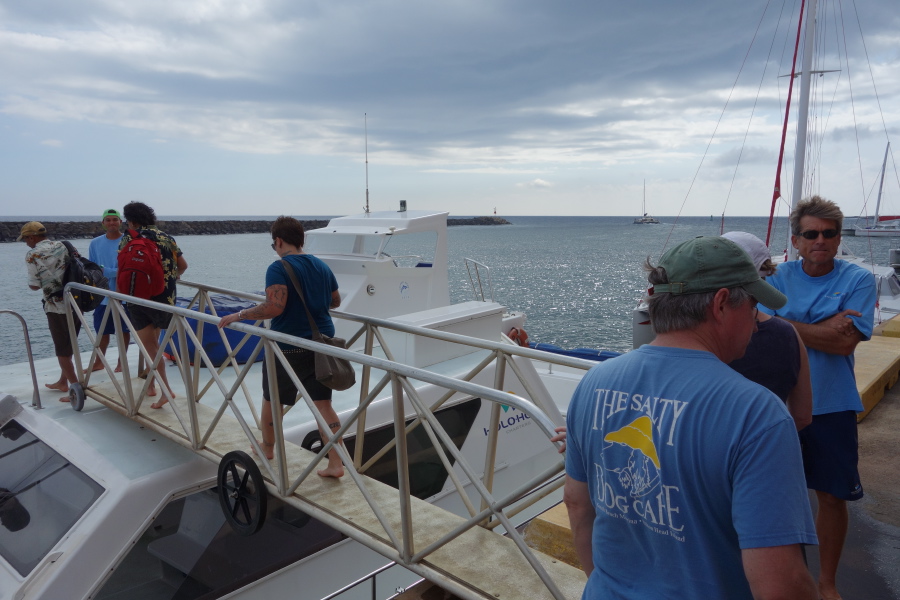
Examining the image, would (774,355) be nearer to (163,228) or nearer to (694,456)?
(694,456)

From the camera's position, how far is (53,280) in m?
5.05

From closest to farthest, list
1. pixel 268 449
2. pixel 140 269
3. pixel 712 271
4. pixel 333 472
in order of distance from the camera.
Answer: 1. pixel 712 271
2. pixel 333 472
3. pixel 268 449
4. pixel 140 269

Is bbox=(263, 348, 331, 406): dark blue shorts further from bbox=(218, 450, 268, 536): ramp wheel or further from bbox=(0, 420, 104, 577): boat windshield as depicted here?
bbox=(0, 420, 104, 577): boat windshield

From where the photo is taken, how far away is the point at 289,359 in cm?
353

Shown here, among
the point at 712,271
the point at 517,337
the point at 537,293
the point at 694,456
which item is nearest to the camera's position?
the point at 694,456

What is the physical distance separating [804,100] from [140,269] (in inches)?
500

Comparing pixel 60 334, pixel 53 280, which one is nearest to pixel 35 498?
pixel 60 334

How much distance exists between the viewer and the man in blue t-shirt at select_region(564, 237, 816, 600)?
3.89 feet

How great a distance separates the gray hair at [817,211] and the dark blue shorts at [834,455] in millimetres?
842

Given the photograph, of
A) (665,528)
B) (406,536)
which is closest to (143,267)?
(406,536)

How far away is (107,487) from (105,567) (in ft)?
1.50


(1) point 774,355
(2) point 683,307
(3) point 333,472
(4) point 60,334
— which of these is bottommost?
(3) point 333,472

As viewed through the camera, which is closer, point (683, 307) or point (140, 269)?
point (683, 307)

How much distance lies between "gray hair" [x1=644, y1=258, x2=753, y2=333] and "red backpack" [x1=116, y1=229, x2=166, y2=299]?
409cm
